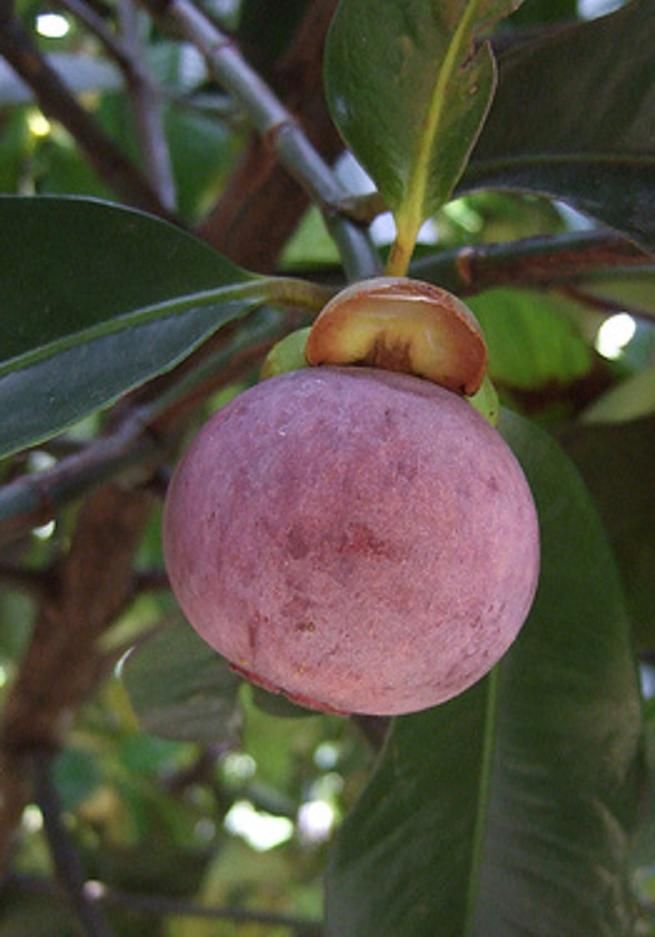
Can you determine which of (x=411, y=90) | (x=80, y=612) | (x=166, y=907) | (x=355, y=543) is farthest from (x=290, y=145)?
(x=166, y=907)

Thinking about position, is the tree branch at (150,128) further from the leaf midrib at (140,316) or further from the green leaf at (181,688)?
the leaf midrib at (140,316)

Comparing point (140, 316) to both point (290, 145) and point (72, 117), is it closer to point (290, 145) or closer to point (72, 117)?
point (290, 145)

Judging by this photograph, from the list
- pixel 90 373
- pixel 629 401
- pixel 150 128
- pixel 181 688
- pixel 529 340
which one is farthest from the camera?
pixel 150 128

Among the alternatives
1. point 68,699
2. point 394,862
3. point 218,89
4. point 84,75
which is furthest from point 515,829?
point 84,75

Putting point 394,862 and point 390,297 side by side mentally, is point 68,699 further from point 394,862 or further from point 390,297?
point 390,297

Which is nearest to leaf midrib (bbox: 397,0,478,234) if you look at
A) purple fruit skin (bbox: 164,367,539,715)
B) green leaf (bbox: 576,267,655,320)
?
purple fruit skin (bbox: 164,367,539,715)
